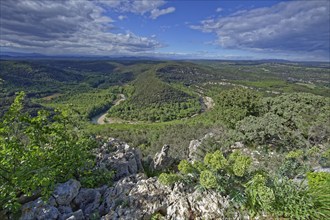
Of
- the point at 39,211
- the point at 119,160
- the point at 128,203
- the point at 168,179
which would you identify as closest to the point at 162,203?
the point at 168,179

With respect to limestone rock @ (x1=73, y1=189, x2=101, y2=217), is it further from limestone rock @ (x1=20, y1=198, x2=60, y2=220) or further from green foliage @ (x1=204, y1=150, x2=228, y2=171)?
green foliage @ (x1=204, y1=150, x2=228, y2=171)

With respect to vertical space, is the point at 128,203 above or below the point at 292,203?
below

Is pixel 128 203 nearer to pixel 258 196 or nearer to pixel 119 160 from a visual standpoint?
pixel 258 196

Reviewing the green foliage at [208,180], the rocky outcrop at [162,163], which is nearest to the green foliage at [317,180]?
the green foliage at [208,180]

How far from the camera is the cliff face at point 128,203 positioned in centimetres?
784

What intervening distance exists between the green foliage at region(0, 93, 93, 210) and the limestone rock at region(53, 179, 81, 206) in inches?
16.0

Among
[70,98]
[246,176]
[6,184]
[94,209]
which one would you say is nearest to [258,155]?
[246,176]

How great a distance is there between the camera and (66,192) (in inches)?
352

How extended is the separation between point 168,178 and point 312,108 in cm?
2869

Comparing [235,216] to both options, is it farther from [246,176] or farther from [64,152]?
[64,152]

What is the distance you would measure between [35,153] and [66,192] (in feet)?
6.41

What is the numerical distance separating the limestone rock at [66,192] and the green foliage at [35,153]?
0.41 m

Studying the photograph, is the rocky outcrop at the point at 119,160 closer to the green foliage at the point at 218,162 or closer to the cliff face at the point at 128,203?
the cliff face at the point at 128,203

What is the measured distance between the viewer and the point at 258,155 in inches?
819
